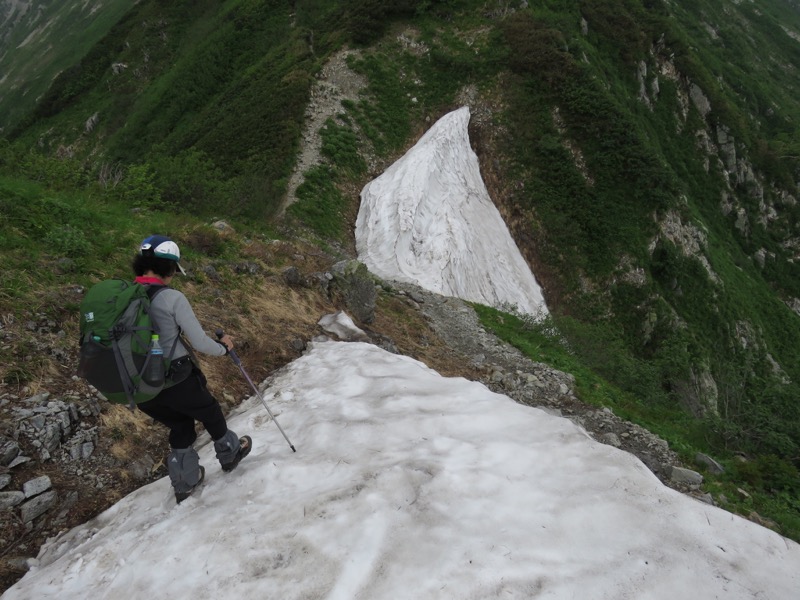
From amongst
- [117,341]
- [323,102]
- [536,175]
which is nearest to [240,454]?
[117,341]

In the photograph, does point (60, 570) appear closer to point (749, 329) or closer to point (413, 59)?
point (413, 59)

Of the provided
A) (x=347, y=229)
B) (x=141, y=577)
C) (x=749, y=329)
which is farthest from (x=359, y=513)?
(x=749, y=329)

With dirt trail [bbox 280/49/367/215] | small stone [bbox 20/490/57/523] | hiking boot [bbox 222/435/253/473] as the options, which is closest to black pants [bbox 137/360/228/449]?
hiking boot [bbox 222/435/253/473]

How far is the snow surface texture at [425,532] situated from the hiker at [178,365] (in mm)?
480

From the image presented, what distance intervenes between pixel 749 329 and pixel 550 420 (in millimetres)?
36949

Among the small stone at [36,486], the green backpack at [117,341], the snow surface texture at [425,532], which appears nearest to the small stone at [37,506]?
the small stone at [36,486]

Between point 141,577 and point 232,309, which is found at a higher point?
point 232,309

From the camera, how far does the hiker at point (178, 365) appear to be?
153 inches

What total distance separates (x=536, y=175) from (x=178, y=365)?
30667mm

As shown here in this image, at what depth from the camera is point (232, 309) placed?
845 centimetres

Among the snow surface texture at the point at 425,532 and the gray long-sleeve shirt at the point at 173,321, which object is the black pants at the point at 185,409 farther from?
the snow surface texture at the point at 425,532

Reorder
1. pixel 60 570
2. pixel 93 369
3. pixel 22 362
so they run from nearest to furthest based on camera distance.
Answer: pixel 93 369
pixel 60 570
pixel 22 362

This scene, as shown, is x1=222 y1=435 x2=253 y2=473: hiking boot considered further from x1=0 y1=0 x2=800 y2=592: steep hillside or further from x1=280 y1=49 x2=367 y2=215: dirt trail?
x1=280 y1=49 x2=367 y2=215: dirt trail

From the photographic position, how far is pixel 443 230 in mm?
23016
